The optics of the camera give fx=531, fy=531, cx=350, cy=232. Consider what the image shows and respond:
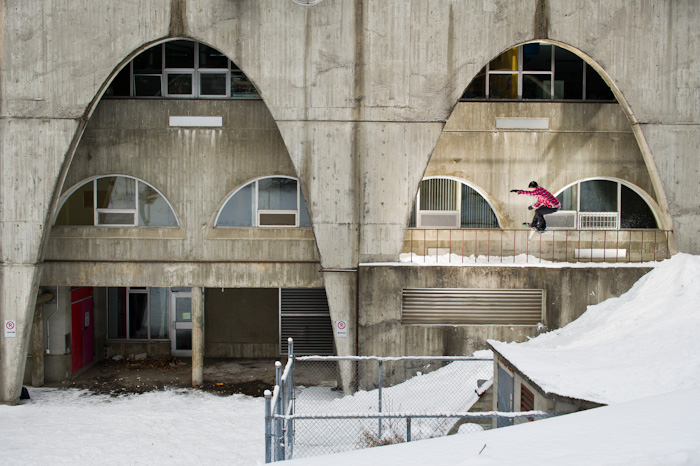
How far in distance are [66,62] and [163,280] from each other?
598 centimetres

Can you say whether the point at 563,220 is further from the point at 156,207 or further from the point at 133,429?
the point at 133,429

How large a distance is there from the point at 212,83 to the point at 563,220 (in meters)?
10.8

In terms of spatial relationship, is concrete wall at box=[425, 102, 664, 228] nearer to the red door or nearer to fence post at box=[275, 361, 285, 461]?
fence post at box=[275, 361, 285, 461]

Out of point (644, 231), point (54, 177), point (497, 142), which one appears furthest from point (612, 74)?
point (54, 177)

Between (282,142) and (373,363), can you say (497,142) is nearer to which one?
(282,142)

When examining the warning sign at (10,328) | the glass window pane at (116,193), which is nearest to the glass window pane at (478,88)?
the glass window pane at (116,193)

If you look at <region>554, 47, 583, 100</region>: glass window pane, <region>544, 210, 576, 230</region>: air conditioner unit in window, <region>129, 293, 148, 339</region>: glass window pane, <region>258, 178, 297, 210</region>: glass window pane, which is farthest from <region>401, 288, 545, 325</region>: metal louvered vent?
<region>129, 293, 148, 339</region>: glass window pane

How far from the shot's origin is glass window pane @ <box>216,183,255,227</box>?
1473cm

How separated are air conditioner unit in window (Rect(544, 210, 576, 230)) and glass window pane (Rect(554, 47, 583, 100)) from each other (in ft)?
11.0

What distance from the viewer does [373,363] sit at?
1303 centimetres

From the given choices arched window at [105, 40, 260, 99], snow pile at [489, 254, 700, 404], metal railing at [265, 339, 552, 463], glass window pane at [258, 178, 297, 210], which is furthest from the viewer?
arched window at [105, 40, 260, 99]

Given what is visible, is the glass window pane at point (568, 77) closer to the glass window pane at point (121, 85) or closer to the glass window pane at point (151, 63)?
the glass window pane at point (151, 63)

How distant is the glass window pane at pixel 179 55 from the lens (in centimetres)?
1506

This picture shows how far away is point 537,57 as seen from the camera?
50.1ft
